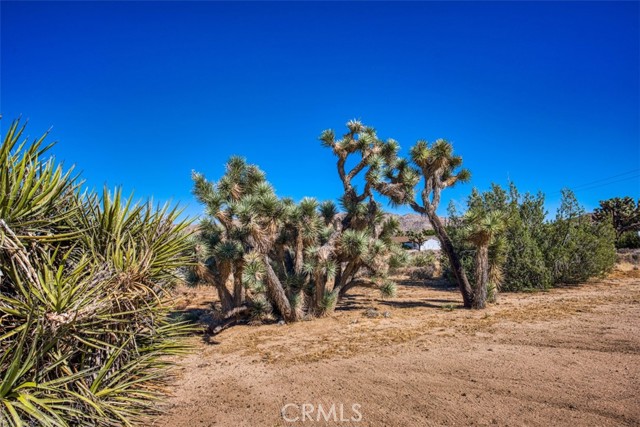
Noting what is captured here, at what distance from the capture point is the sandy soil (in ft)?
13.9

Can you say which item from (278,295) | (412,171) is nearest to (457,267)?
(412,171)

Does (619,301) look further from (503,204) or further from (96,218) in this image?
(96,218)

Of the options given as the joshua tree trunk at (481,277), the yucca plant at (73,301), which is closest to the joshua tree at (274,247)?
the joshua tree trunk at (481,277)

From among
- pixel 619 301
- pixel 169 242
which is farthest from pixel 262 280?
pixel 619 301

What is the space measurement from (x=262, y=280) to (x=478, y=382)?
20.9 ft

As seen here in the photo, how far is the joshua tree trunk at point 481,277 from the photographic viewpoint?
1089 centimetres

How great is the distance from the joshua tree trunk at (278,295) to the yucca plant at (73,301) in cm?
524

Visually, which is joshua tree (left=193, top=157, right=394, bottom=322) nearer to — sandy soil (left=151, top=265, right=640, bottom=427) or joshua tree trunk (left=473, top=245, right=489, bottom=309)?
sandy soil (left=151, top=265, right=640, bottom=427)

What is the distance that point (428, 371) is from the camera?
18.3 ft

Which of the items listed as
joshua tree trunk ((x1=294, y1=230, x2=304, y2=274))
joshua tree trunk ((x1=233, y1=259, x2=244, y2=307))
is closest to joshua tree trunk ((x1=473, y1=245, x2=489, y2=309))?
joshua tree trunk ((x1=294, y1=230, x2=304, y2=274))

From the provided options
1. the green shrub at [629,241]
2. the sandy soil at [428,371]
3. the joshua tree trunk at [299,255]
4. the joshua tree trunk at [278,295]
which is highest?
the green shrub at [629,241]

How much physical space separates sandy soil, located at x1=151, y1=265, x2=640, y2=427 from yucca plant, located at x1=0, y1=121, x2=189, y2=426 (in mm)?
999

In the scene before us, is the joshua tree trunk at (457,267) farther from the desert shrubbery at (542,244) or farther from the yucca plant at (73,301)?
the yucca plant at (73,301)

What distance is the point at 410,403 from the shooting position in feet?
14.8
